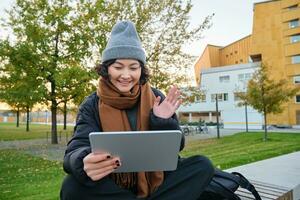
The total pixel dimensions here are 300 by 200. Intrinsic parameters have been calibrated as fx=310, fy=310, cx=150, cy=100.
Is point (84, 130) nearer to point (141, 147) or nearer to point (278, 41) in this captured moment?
point (141, 147)

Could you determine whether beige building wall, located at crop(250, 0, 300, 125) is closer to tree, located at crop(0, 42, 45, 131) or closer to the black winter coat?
tree, located at crop(0, 42, 45, 131)

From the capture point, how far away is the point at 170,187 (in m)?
2.13

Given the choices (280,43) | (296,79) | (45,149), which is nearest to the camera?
(45,149)

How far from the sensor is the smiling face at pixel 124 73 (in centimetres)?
233

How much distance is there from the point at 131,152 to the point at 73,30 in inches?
640

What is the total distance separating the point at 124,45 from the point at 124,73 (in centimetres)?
21

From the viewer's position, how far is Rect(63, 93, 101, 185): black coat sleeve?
189 centimetres

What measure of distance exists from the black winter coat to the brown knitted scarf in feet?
0.24

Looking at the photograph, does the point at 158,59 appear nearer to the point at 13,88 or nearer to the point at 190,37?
the point at 190,37

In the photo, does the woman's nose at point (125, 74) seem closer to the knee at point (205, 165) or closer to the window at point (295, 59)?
the knee at point (205, 165)

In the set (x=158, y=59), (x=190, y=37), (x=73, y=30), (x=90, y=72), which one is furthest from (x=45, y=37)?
(x=190, y=37)

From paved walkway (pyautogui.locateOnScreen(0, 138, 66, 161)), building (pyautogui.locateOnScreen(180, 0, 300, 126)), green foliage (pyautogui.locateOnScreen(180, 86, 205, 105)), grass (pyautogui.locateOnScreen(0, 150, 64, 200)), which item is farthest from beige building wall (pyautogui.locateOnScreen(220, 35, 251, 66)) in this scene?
grass (pyautogui.locateOnScreen(0, 150, 64, 200))

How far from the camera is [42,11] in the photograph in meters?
17.0

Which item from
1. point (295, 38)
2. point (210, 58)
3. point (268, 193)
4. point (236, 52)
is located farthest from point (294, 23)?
point (268, 193)
